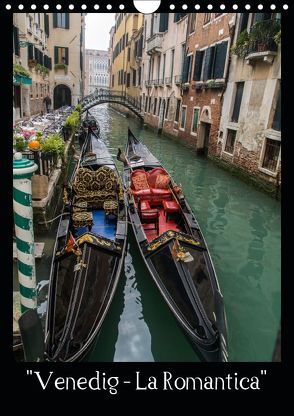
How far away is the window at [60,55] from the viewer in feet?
54.9

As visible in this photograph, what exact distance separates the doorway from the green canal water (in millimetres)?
14934

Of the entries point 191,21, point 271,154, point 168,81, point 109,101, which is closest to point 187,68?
point 168,81

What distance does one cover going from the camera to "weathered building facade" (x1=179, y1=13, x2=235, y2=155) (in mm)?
8258

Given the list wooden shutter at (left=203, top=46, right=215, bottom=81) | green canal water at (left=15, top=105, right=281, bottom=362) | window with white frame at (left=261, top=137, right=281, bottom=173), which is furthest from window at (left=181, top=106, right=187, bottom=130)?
green canal water at (left=15, top=105, right=281, bottom=362)

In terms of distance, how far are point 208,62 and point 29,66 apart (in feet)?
21.7

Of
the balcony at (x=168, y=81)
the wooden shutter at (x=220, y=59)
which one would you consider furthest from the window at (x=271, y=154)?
the balcony at (x=168, y=81)

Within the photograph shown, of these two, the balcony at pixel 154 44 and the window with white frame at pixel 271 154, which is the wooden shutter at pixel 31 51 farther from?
the window with white frame at pixel 271 154

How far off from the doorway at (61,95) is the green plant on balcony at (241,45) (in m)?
13.5

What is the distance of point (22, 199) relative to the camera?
1.81m

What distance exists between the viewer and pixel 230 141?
28.1 feet
